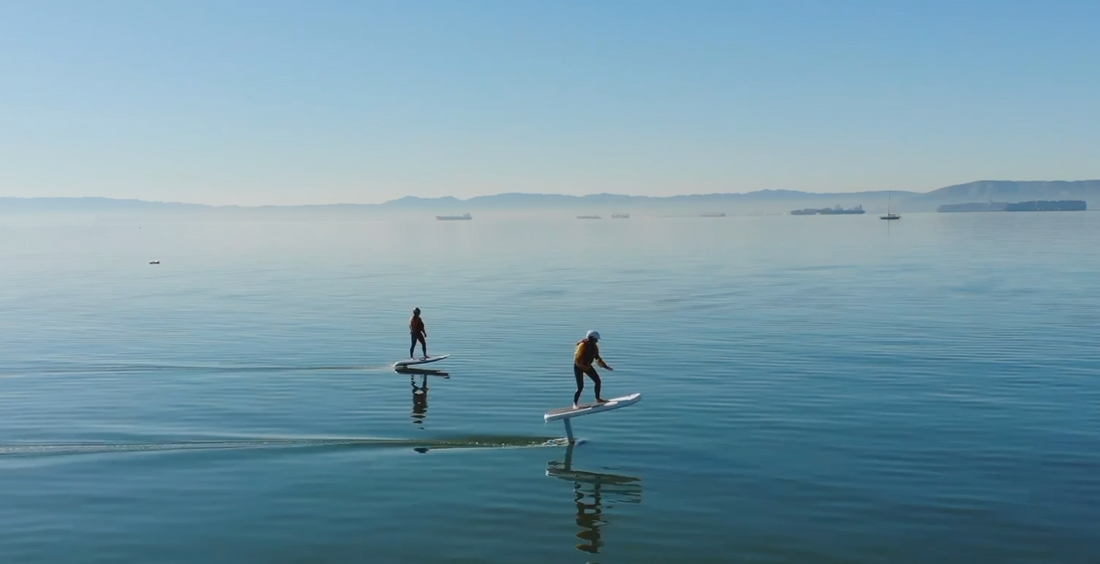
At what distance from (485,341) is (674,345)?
10594mm

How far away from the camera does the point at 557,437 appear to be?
2989 centimetres

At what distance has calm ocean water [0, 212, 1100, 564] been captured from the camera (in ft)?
70.1

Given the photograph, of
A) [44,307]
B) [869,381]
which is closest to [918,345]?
[869,381]

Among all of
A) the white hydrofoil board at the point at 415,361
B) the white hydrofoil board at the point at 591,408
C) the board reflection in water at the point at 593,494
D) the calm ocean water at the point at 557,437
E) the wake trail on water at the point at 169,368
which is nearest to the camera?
the calm ocean water at the point at 557,437

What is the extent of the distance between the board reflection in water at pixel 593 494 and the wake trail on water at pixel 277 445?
7.95ft

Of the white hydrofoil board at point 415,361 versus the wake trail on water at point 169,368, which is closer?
the white hydrofoil board at point 415,361

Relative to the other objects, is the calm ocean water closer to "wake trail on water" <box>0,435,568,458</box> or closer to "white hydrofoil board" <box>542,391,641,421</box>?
"wake trail on water" <box>0,435,568,458</box>

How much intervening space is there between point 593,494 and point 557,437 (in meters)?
5.64

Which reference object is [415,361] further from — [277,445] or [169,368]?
[277,445]

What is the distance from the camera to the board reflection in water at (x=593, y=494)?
21641 mm

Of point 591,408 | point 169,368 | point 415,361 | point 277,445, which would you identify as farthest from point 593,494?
point 169,368

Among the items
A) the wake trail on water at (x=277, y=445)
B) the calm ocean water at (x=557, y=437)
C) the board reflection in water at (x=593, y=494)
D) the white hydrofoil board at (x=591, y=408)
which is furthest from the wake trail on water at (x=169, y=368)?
the board reflection in water at (x=593, y=494)

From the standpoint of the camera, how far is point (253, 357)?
48062 mm

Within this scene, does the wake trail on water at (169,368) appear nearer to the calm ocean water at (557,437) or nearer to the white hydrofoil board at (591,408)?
the calm ocean water at (557,437)
